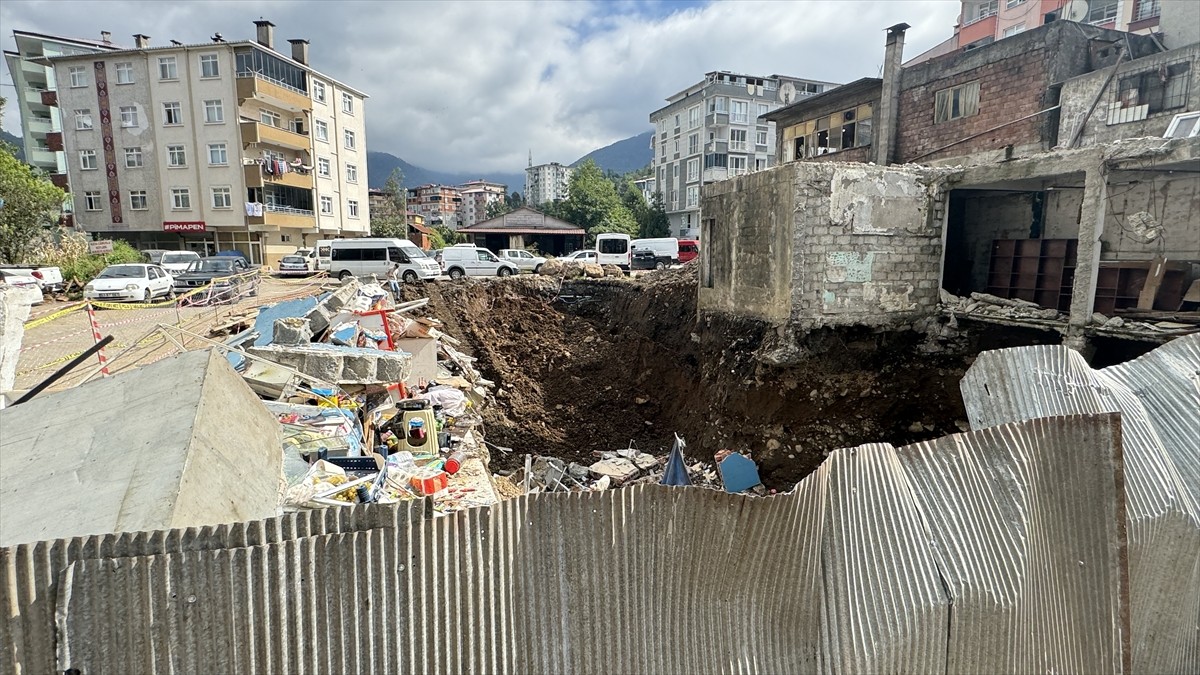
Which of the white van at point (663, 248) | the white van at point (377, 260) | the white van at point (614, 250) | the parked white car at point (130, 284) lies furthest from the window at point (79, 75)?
the white van at point (663, 248)

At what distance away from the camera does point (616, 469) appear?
9148 millimetres

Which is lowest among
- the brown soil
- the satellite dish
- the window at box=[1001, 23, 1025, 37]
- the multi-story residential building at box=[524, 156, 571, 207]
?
the brown soil

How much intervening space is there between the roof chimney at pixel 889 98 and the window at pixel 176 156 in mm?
37050

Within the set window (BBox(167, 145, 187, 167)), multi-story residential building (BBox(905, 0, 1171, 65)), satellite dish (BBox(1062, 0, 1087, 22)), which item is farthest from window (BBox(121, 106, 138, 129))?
satellite dish (BBox(1062, 0, 1087, 22))

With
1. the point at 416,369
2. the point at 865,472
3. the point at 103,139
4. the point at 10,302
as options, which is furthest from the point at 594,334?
the point at 103,139

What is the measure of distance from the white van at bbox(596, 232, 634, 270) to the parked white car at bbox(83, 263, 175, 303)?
1841 centimetres

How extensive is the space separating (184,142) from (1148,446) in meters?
42.3

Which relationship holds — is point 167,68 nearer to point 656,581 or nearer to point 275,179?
point 275,179

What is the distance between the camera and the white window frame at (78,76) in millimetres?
32969

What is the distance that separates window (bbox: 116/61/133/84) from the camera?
3281 centimetres

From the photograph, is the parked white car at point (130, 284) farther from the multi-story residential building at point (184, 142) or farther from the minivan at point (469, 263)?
the multi-story residential building at point (184, 142)

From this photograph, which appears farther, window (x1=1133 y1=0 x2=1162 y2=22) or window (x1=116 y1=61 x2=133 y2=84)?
window (x1=116 y1=61 x2=133 y2=84)

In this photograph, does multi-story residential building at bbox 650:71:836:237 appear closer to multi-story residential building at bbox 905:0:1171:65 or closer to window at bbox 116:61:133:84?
multi-story residential building at bbox 905:0:1171:65

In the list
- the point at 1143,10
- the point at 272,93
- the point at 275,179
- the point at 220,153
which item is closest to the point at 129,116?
the point at 220,153
